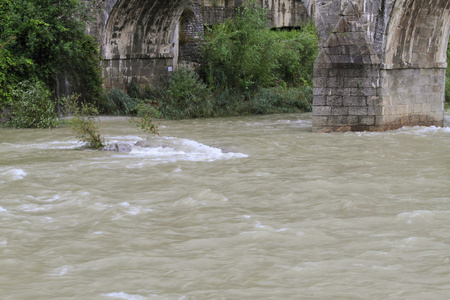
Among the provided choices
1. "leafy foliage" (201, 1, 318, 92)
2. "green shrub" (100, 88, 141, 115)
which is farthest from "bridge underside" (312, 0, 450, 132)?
"green shrub" (100, 88, 141, 115)

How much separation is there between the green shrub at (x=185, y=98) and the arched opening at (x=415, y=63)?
5.09 metres

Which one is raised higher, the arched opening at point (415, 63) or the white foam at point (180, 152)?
the arched opening at point (415, 63)

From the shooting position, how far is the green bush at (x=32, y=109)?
1298 centimetres

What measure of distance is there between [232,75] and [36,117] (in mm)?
6445

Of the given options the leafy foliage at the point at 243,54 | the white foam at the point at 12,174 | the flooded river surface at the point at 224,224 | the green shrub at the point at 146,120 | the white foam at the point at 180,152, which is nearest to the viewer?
the flooded river surface at the point at 224,224

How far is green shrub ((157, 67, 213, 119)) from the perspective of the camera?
1595 cm

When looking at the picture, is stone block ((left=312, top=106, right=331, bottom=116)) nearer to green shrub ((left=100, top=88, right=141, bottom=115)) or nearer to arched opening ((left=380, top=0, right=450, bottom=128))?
arched opening ((left=380, top=0, right=450, bottom=128))

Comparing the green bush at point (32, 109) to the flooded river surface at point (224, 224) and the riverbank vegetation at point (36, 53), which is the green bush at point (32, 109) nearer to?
the riverbank vegetation at point (36, 53)

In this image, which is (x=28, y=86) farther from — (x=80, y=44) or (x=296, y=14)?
(x=296, y=14)

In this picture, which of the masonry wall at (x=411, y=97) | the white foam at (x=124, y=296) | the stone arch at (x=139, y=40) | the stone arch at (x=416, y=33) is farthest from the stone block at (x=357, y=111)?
the white foam at (x=124, y=296)

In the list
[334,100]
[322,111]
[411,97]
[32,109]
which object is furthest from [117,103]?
[411,97]

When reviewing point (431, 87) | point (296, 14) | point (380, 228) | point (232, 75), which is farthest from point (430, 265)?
point (296, 14)

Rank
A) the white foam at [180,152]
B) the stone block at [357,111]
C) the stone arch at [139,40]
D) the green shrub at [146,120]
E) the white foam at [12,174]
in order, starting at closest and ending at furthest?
the white foam at [12,174]
the white foam at [180,152]
the green shrub at [146,120]
the stone block at [357,111]
the stone arch at [139,40]

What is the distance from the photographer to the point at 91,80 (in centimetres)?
1602
